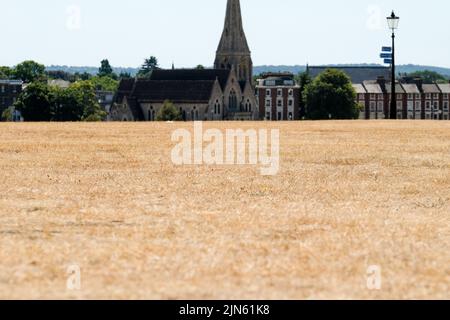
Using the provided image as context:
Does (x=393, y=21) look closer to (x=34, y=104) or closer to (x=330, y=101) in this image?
(x=330, y=101)

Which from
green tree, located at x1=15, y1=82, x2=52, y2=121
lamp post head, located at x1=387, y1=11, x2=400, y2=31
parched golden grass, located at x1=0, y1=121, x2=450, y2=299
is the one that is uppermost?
lamp post head, located at x1=387, y1=11, x2=400, y2=31

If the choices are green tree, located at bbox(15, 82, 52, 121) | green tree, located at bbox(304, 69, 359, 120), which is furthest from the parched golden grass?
green tree, located at bbox(15, 82, 52, 121)

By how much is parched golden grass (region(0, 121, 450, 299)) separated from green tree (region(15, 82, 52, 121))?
5266 inches

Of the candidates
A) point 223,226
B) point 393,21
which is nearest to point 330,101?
point 393,21

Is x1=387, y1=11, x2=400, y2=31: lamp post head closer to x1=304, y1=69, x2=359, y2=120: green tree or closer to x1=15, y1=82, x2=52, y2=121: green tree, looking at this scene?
x1=304, y1=69, x2=359, y2=120: green tree

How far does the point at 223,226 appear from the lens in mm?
13672

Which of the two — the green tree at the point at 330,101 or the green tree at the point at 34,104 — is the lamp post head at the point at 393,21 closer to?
the green tree at the point at 330,101

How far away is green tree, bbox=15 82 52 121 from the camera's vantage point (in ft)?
511

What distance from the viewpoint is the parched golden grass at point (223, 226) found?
10.2 metres

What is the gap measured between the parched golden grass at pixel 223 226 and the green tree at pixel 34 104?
13375 centimetres

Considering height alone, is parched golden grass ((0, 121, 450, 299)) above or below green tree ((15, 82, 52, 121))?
above

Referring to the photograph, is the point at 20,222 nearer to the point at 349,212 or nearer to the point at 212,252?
the point at 212,252

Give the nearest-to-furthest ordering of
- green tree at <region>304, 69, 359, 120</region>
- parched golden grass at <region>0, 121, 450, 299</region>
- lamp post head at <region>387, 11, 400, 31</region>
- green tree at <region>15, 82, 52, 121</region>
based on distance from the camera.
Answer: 1. parched golden grass at <region>0, 121, 450, 299</region>
2. lamp post head at <region>387, 11, 400, 31</region>
3. green tree at <region>15, 82, 52, 121</region>
4. green tree at <region>304, 69, 359, 120</region>

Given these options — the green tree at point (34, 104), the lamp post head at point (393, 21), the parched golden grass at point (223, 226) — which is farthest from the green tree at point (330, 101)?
the parched golden grass at point (223, 226)
